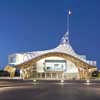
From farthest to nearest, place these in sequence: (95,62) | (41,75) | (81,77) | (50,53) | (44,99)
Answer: (95,62) < (41,75) < (81,77) < (50,53) < (44,99)

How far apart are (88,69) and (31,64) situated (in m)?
18.8

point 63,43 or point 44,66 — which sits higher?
point 63,43

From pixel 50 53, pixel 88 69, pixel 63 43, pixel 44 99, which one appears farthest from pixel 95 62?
pixel 44 99

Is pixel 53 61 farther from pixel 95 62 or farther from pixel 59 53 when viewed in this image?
pixel 95 62

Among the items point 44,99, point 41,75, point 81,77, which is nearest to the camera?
point 44,99

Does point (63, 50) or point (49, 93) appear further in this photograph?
point (63, 50)

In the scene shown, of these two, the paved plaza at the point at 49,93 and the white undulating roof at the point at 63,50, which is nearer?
the paved plaza at the point at 49,93

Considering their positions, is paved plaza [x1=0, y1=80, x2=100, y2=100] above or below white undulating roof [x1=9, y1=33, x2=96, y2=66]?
below

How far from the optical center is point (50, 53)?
312 ft

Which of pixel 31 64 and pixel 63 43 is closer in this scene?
pixel 31 64

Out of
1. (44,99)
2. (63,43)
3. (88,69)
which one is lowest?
(44,99)

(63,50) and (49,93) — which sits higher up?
(63,50)

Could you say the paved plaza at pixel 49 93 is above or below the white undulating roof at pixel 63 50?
below

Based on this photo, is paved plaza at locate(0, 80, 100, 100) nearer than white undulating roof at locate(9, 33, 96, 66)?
Yes
